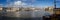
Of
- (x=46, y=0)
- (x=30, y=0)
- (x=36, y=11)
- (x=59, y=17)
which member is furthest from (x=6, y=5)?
(x=59, y=17)

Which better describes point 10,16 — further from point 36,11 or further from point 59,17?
point 59,17

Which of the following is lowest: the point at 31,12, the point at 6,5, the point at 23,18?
the point at 23,18

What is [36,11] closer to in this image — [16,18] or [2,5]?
[16,18]

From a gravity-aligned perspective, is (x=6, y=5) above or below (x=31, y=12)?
above

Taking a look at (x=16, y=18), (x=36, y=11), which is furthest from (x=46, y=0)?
(x=16, y=18)

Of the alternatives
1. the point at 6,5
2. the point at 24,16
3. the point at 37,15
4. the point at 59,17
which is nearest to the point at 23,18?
the point at 24,16

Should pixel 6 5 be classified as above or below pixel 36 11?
above

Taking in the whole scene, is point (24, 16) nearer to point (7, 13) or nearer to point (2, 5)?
point (7, 13)
